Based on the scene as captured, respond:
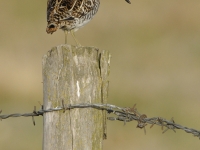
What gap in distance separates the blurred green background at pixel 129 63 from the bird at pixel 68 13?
360cm

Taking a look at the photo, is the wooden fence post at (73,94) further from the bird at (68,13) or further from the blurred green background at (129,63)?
the blurred green background at (129,63)

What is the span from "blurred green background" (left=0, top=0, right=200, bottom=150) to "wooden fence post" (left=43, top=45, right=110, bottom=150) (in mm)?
6404

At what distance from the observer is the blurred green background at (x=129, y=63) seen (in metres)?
11.5

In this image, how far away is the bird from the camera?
7.44 metres

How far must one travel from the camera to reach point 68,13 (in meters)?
7.48

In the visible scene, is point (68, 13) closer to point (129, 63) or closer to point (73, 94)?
point (73, 94)

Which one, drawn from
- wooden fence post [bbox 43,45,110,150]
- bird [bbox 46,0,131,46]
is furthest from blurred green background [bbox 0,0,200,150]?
wooden fence post [bbox 43,45,110,150]

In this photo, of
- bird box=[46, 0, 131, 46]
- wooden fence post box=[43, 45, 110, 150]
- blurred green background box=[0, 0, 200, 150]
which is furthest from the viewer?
blurred green background box=[0, 0, 200, 150]

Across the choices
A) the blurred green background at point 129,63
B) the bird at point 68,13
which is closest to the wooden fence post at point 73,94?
the bird at point 68,13

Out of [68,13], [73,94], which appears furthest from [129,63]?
[73,94]

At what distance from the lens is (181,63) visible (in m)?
16.5

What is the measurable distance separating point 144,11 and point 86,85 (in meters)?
17.0

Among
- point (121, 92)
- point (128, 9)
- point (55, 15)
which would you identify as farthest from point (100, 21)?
point (55, 15)

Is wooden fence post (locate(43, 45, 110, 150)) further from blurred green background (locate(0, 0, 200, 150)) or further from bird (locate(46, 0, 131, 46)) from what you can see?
blurred green background (locate(0, 0, 200, 150))
